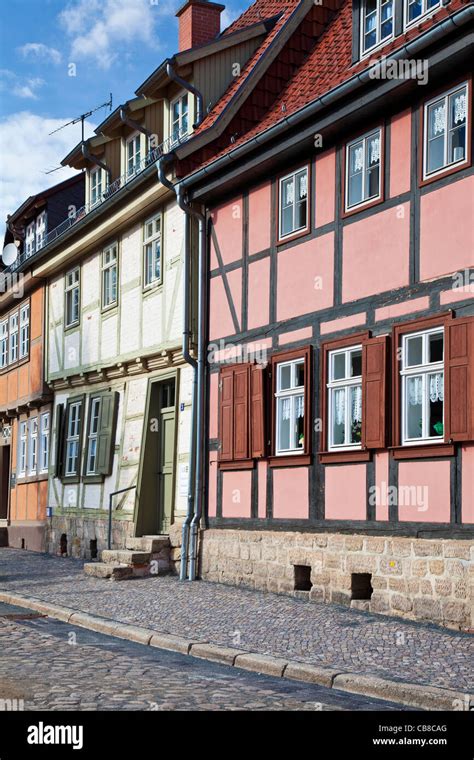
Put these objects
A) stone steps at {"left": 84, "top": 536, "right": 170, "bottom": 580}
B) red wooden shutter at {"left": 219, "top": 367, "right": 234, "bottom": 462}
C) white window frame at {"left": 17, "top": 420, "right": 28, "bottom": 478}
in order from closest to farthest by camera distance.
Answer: red wooden shutter at {"left": 219, "top": 367, "right": 234, "bottom": 462} → stone steps at {"left": 84, "top": 536, "right": 170, "bottom": 580} → white window frame at {"left": 17, "top": 420, "right": 28, "bottom": 478}

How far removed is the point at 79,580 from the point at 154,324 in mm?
4551

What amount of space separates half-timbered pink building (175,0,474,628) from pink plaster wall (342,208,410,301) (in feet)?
0.08

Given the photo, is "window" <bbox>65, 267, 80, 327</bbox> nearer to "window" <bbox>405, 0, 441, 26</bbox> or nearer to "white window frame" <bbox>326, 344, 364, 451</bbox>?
"white window frame" <bbox>326, 344, 364, 451</bbox>

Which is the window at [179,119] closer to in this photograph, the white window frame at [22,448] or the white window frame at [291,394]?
the white window frame at [291,394]

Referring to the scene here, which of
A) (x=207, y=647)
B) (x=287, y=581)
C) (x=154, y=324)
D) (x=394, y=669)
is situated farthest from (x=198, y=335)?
(x=394, y=669)

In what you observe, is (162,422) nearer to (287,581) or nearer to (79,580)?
(79,580)

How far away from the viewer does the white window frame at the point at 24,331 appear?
25.8 meters

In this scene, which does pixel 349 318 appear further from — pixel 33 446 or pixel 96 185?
pixel 33 446

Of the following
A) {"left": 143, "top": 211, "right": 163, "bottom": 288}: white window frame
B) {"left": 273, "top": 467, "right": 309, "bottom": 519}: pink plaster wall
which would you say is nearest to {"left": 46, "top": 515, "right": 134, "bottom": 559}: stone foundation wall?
{"left": 143, "top": 211, "right": 163, "bottom": 288}: white window frame

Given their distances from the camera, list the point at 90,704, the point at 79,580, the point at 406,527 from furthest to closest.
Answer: the point at 79,580, the point at 406,527, the point at 90,704

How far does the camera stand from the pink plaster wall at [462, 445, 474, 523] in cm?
1088

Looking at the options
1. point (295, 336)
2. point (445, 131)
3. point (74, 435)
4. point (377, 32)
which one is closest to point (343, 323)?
point (295, 336)

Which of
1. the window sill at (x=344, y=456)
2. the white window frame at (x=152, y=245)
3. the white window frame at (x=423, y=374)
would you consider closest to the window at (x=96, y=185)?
the white window frame at (x=152, y=245)
